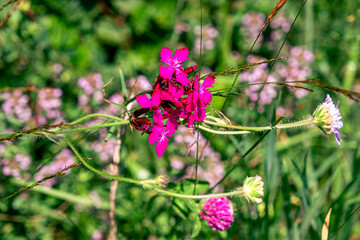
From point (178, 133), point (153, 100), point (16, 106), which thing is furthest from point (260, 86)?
point (16, 106)

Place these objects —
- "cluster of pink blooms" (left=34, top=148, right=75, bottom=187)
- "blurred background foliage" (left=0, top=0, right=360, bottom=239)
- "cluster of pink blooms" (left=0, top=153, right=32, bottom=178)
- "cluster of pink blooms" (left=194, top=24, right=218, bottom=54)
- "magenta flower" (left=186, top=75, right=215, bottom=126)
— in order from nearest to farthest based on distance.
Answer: "magenta flower" (left=186, top=75, right=215, bottom=126), "blurred background foliage" (left=0, top=0, right=360, bottom=239), "cluster of pink blooms" (left=0, top=153, right=32, bottom=178), "cluster of pink blooms" (left=34, top=148, right=75, bottom=187), "cluster of pink blooms" (left=194, top=24, right=218, bottom=54)

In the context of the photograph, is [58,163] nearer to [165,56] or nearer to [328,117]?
[165,56]

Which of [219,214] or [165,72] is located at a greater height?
[165,72]

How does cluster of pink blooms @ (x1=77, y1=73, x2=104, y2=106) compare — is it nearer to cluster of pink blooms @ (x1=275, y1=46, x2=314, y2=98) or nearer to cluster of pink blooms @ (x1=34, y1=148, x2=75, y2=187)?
cluster of pink blooms @ (x1=34, y1=148, x2=75, y2=187)

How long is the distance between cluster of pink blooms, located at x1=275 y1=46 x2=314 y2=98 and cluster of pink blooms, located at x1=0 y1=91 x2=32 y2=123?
65.1 inches

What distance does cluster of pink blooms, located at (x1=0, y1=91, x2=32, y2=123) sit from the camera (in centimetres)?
185

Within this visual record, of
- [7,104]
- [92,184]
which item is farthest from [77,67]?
[92,184]

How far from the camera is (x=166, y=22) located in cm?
262

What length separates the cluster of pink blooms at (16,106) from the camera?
72.7 inches

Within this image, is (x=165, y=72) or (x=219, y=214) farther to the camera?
(x=219, y=214)

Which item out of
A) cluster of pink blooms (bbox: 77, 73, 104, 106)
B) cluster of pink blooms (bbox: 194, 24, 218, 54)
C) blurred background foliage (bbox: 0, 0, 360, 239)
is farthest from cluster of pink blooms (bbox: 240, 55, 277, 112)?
cluster of pink blooms (bbox: 77, 73, 104, 106)

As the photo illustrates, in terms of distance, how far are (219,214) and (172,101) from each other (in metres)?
0.51

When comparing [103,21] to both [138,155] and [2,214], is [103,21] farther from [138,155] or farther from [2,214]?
[2,214]

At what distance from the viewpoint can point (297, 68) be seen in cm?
216
